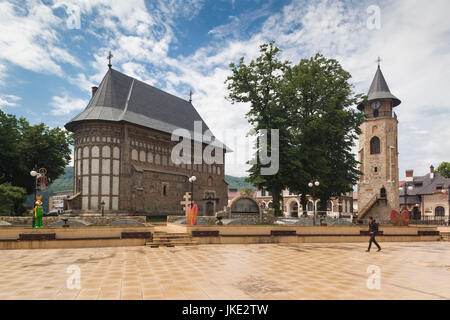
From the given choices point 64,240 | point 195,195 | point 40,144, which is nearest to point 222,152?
point 195,195

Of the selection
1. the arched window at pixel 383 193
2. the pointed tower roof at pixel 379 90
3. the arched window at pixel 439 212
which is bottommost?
the arched window at pixel 439 212

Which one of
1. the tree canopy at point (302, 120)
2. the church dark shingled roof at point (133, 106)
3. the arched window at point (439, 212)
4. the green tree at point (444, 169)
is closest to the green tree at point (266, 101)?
the tree canopy at point (302, 120)

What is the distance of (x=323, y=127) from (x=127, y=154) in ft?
65.1

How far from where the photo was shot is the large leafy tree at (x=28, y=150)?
1207 inches

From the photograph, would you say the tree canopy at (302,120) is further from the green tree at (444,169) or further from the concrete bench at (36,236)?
the green tree at (444,169)

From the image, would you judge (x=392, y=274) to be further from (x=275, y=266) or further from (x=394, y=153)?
(x=394, y=153)

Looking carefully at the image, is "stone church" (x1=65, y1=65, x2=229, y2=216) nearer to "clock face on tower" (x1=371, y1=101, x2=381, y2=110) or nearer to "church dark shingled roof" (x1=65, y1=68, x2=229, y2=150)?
"church dark shingled roof" (x1=65, y1=68, x2=229, y2=150)

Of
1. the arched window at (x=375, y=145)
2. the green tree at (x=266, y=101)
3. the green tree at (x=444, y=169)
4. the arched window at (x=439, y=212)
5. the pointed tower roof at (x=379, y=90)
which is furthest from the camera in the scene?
the green tree at (x=444, y=169)

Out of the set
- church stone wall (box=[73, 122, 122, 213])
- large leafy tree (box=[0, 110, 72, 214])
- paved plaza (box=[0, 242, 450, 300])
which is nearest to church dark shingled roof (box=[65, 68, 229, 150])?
church stone wall (box=[73, 122, 122, 213])

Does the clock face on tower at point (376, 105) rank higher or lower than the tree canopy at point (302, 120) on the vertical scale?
higher

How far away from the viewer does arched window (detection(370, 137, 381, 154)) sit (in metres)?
45.7

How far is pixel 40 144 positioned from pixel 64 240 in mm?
23897

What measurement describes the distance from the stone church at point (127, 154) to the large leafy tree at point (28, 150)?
5.42 meters
